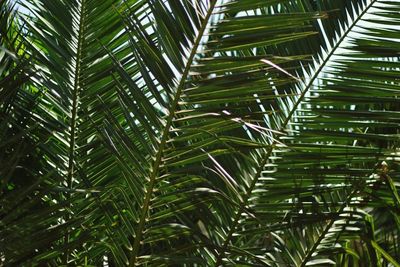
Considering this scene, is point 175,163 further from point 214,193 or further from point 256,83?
point 256,83

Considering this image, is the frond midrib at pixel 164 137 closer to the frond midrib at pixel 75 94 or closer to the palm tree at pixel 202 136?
the palm tree at pixel 202 136

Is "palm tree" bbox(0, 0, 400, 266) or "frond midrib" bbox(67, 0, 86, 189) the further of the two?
"frond midrib" bbox(67, 0, 86, 189)

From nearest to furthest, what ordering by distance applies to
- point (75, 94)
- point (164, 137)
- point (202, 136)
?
point (164, 137)
point (202, 136)
point (75, 94)

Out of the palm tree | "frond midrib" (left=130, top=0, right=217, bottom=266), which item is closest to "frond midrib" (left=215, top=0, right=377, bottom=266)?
the palm tree

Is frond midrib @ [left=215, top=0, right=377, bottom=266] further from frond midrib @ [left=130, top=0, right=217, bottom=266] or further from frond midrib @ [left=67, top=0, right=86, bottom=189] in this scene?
frond midrib @ [left=67, top=0, right=86, bottom=189]

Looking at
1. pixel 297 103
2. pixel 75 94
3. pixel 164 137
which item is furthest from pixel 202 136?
pixel 75 94

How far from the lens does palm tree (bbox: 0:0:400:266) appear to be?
2086 mm

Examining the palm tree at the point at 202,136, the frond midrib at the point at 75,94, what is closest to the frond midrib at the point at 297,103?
the palm tree at the point at 202,136

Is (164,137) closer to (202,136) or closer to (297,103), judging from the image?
(202,136)

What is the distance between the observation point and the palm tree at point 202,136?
209 centimetres

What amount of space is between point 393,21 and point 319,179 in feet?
1.79

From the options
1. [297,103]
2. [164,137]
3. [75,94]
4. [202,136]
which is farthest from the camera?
[75,94]

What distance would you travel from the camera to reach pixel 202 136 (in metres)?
2.27

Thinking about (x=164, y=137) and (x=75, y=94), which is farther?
(x=75, y=94)
